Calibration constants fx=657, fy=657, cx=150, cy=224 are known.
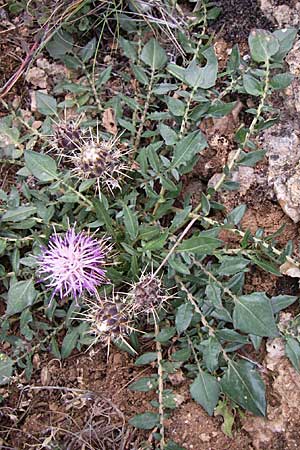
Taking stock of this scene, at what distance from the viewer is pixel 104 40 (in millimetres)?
3088

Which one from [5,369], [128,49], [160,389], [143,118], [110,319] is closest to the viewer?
[110,319]

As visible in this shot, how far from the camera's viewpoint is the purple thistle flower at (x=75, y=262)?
233 centimetres

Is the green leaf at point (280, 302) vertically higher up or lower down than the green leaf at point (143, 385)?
higher up

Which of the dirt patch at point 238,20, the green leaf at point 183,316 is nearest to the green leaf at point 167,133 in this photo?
the dirt patch at point 238,20

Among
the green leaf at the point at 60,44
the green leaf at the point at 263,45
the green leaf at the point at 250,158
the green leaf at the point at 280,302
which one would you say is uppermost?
the green leaf at the point at 263,45

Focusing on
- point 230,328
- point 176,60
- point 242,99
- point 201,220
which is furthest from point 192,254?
point 176,60

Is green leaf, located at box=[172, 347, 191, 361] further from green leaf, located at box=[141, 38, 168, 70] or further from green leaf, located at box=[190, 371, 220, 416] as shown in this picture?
green leaf, located at box=[141, 38, 168, 70]

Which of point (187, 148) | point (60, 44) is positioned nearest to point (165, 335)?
point (187, 148)

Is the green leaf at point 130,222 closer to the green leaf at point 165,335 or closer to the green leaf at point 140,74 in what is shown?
the green leaf at point 165,335

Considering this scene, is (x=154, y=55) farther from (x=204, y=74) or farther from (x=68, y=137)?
(x=68, y=137)

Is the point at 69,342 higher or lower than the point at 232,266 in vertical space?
lower

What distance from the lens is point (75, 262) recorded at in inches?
92.1

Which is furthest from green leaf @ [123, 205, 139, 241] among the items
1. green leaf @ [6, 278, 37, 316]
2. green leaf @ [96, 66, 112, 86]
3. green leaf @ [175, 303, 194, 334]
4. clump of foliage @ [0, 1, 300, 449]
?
green leaf @ [96, 66, 112, 86]

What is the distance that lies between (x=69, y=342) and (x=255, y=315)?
2.55 feet
